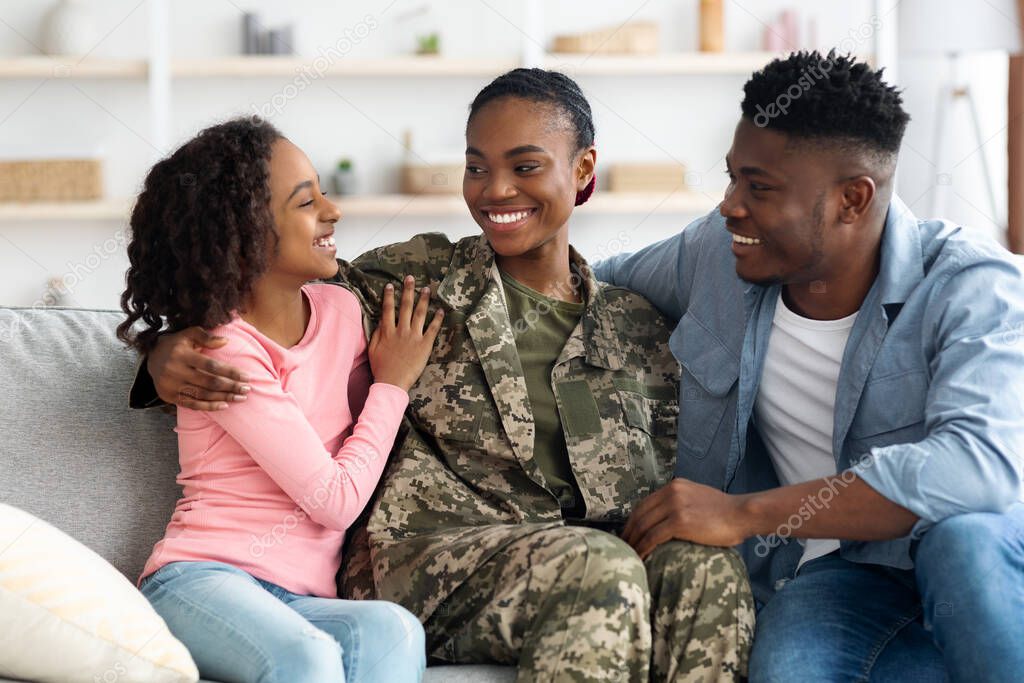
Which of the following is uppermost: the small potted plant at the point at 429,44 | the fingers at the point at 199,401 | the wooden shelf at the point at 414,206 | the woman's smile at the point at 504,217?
the small potted plant at the point at 429,44

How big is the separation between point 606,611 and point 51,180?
3.73 meters

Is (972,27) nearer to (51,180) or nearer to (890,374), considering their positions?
(890,374)

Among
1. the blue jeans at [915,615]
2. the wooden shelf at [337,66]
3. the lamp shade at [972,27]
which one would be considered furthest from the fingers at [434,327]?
the lamp shade at [972,27]

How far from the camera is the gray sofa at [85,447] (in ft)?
5.36

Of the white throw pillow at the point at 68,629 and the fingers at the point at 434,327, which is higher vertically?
the fingers at the point at 434,327

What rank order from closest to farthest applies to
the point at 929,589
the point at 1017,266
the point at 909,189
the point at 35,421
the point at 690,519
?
the point at 929,589 < the point at 690,519 < the point at 1017,266 < the point at 35,421 < the point at 909,189

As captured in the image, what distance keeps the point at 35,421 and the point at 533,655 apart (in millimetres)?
849

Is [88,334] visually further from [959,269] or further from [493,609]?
[959,269]

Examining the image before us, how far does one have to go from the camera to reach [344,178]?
457 cm

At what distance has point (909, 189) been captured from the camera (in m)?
4.68

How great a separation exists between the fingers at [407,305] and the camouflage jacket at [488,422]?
1.9 inches

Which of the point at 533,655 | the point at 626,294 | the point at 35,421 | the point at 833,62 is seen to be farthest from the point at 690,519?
the point at 35,421

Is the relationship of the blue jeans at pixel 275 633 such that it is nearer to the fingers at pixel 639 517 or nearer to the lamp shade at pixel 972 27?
the fingers at pixel 639 517

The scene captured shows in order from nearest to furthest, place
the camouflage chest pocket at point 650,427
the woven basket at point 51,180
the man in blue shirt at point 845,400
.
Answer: the man in blue shirt at point 845,400
the camouflage chest pocket at point 650,427
the woven basket at point 51,180
